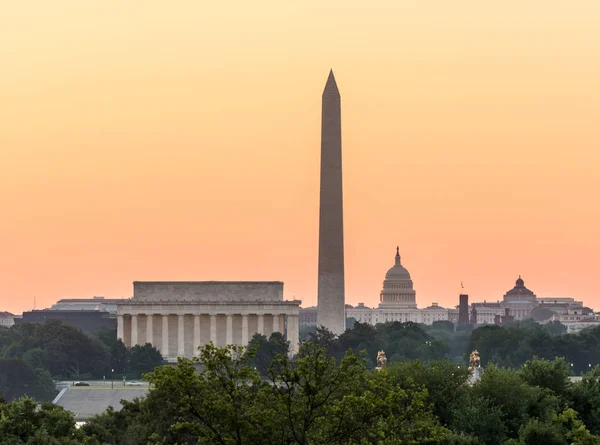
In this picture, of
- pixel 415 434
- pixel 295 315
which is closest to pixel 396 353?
pixel 295 315

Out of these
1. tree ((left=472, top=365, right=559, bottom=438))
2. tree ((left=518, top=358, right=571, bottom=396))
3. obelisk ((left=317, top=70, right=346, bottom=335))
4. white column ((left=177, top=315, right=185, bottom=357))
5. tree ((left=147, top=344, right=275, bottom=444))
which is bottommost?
tree ((left=147, top=344, right=275, bottom=444))

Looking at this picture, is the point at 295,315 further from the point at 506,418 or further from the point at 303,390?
the point at 303,390

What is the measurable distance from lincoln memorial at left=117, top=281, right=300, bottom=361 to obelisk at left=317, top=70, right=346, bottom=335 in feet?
74.2

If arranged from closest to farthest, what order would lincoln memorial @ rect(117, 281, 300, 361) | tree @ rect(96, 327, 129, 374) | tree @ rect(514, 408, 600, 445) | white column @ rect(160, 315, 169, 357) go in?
tree @ rect(514, 408, 600, 445) < tree @ rect(96, 327, 129, 374) < white column @ rect(160, 315, 169, 357) < lincoln memorial @ rect(117, 281, 300, 361)

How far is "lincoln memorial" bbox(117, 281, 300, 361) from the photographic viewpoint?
180750mm

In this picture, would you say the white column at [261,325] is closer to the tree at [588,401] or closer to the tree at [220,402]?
the tree at [588,401]

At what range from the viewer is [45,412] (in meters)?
68.2

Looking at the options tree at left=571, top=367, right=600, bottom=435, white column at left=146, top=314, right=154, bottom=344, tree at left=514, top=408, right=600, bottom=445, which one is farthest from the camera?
white column at left=146, top=314, right=154, bottom=344

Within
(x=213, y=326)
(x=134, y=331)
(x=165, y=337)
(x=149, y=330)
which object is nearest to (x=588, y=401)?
(x=213, y=326)

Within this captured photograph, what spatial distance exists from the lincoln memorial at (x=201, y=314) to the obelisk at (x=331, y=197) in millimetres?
22602

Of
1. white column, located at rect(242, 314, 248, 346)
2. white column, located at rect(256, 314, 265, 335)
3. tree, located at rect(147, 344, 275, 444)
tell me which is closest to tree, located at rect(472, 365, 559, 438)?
tree, located at rect(147, 344, 275, 444)

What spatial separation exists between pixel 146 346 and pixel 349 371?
121m

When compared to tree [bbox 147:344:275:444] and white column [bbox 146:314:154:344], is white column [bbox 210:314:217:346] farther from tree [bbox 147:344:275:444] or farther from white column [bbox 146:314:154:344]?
tree [bbox 147:344:275:444]

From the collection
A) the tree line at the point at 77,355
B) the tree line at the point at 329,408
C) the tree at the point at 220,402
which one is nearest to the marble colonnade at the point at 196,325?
the tree line at the point at 77,355
